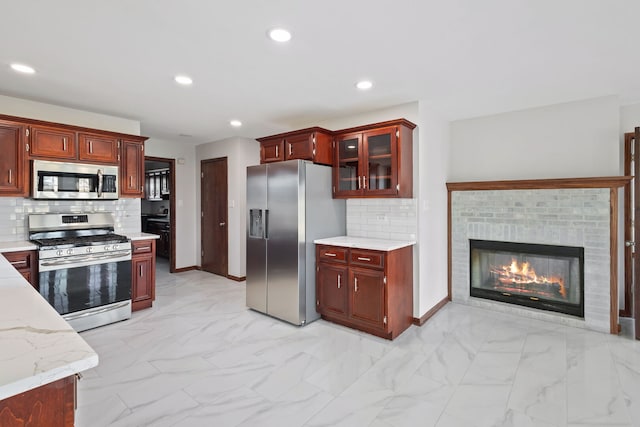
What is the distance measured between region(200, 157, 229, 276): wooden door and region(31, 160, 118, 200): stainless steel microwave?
1.98 metres

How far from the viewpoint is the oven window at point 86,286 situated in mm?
3252

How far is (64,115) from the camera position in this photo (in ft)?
12.7

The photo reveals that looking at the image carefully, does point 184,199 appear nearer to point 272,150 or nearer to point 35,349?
point 272,150

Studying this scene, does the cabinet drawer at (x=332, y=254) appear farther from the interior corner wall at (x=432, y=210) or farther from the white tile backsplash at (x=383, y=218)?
the interior corner wall at (x=432, y=210)

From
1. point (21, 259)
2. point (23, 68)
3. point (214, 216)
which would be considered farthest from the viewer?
point (214, 216)

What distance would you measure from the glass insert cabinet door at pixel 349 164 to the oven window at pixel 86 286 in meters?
2.65

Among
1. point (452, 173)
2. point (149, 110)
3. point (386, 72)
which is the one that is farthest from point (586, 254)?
point (149, 110)

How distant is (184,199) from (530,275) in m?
5.64

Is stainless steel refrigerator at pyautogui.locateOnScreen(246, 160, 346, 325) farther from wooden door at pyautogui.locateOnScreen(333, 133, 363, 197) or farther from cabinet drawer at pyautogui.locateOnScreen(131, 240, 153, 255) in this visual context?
cabinet drawer at pyautogui.locateOnScreen(131, 240, 153, 255)

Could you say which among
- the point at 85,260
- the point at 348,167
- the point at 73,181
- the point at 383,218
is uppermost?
the point at 348,167

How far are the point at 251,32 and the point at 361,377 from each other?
8.54ft

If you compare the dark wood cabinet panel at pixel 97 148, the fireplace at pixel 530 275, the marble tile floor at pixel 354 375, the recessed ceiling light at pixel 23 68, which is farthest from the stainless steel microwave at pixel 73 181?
the fireplace at pixel 530 275

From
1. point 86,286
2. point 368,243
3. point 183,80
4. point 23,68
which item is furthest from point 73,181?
point 368,243

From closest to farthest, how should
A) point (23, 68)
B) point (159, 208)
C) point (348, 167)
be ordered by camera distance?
point (23, 68), point (348, 167), point (159, 208)
